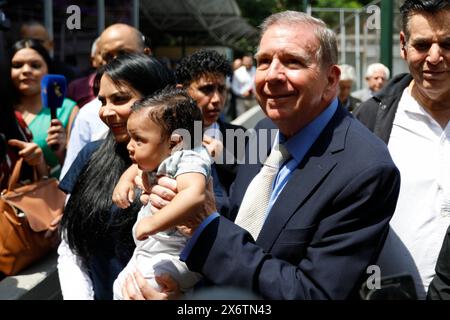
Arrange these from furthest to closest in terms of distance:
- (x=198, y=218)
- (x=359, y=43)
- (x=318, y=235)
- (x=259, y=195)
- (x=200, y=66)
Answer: (x=359, y=43) < (x=200, y=66) < (x=259, y=195) < (x=198, y=218) < (x=318, y=235)

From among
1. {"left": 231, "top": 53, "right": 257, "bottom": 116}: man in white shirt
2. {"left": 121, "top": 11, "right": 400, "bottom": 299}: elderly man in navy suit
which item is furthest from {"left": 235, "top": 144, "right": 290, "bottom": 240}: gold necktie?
{"left": 231, "top": 53, "right": 257, "bottom": 116}: man in white shirt

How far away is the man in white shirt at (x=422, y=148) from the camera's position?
102 inches

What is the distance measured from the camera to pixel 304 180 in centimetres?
208

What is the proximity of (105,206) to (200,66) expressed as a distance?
1379 mm

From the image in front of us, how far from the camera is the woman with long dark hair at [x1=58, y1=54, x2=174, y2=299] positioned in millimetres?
2695

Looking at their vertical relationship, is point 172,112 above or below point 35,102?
above

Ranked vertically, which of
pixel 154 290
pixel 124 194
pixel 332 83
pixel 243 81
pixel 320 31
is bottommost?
pixel 243 81

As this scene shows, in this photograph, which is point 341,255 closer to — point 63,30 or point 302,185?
point 302,185

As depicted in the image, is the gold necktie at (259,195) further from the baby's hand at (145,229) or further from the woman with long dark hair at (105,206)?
the woman with long dark hair at (105,206)

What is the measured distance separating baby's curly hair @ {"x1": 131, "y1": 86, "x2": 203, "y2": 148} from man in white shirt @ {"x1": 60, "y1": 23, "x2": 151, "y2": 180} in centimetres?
114

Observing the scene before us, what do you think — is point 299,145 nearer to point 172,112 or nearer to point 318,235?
point 318,235

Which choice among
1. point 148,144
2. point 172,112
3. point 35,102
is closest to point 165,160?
point 148,144

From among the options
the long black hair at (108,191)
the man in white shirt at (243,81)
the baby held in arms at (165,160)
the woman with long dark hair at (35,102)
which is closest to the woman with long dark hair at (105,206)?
the long black hair at (108,191)
